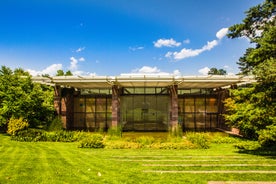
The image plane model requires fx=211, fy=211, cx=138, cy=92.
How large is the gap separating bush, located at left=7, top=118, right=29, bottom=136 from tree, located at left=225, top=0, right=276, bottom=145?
18329mm

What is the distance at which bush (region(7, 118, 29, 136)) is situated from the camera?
19.8m

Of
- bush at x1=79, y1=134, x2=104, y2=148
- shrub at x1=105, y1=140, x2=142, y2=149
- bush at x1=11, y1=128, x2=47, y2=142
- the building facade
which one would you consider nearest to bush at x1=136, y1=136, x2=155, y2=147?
shrub at x1=105, y1=140, x2=142, y2=149

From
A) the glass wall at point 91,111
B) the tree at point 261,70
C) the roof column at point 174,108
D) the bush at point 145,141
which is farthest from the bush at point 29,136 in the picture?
the tree at point 261,70

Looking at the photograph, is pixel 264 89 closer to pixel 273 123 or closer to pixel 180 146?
pixel 273 123

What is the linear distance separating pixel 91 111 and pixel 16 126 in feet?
41.6

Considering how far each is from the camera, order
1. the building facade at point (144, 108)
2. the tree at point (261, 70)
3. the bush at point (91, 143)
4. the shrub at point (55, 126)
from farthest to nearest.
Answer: the building facade at point (144, 108)
the shrub at point (55, 126)
the bush at point (91, 143)
the tree at point (261, 70)

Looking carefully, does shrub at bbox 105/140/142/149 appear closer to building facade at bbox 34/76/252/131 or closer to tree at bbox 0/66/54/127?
tree at bbox 0/66/54/127

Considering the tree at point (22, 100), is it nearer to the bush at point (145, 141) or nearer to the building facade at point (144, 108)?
the building facade at point (144, 108)

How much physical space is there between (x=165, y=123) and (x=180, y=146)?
15346mm

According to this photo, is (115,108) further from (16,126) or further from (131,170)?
(131,170)

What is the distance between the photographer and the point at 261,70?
32.3 feet

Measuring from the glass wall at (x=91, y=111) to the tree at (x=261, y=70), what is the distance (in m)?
22.1

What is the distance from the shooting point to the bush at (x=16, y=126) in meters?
19.8

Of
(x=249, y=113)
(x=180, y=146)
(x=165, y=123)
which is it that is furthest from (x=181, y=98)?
(x=249, y=113)
